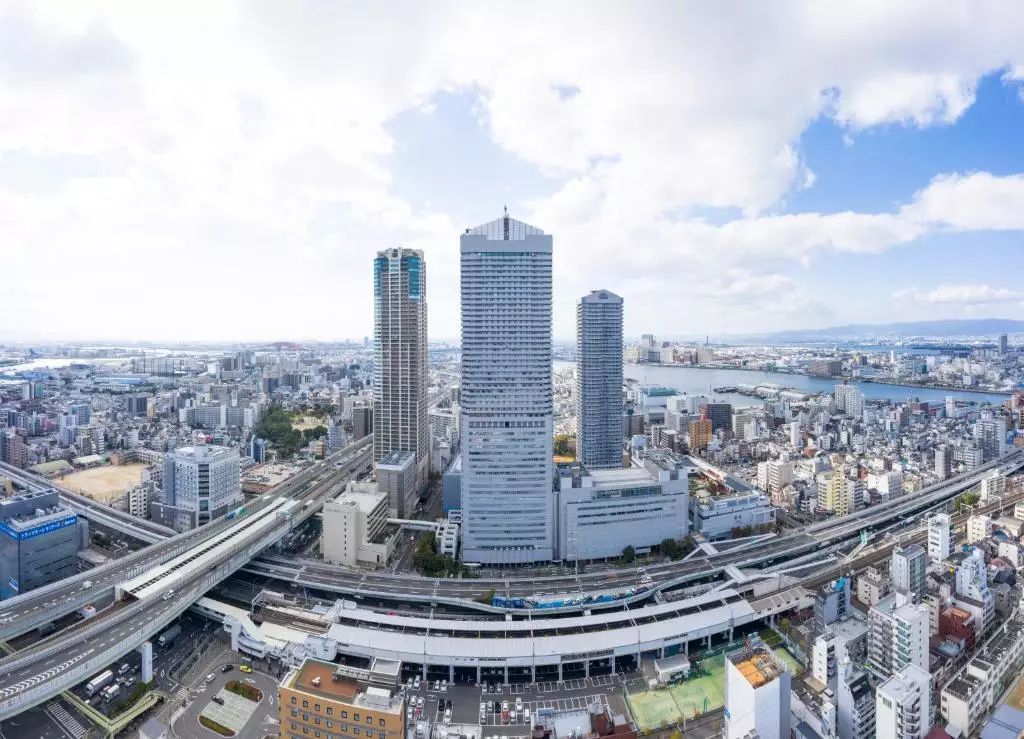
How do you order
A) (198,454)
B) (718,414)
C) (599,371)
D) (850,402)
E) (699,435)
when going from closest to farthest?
(198,454) → (599,371) → (699,435) → (718,414) → (850,402)

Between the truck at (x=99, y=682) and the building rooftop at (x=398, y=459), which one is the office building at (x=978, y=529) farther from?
the truck at (x=99, y=682)

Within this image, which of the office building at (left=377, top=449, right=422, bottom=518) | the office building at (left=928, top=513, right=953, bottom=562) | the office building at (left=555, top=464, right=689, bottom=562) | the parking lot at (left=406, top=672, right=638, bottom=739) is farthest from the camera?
the office building at (left=377, top=449, right=422, bottom=518)

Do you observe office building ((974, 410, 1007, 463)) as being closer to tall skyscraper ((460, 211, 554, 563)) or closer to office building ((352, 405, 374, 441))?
tall skyscraper ((460, 211, 554, 563))

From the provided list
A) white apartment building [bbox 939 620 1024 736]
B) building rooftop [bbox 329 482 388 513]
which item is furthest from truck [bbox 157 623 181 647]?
white apartment building [bbox 939 620 1024 736]

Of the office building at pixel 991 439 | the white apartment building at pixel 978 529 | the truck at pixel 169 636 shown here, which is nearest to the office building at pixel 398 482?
the truck at pixel 169 636

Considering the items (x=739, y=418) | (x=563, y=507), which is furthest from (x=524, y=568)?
(x=739, y=418)

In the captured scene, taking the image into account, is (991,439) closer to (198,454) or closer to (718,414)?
(718,414)

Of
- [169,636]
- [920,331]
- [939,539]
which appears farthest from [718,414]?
[920,331]
